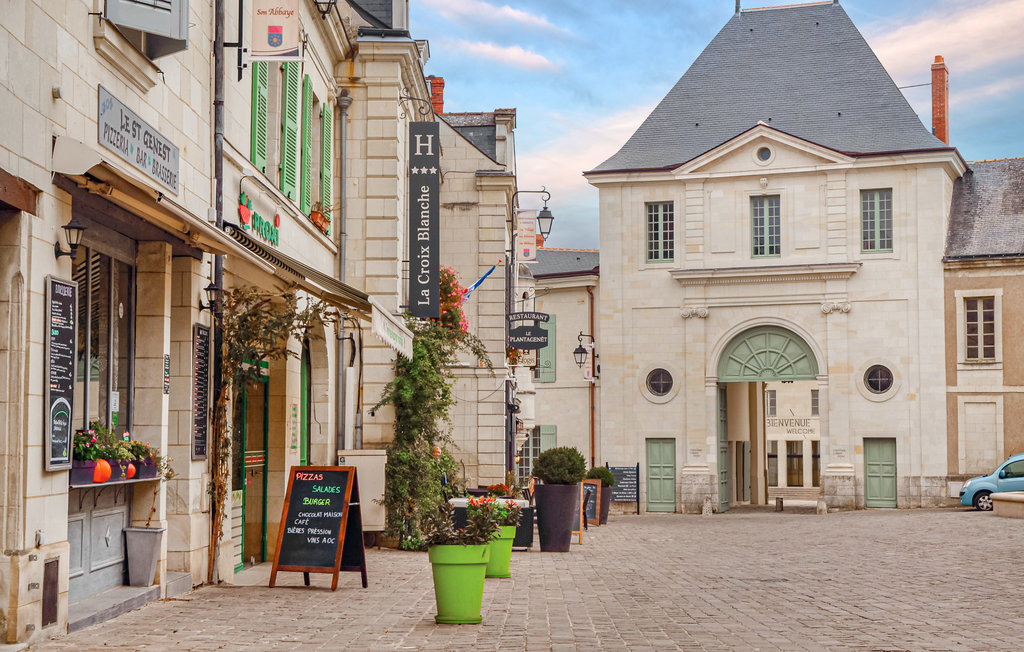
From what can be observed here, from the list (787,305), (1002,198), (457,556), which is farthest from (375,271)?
(1002,198)

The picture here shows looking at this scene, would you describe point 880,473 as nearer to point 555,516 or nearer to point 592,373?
point 592,373

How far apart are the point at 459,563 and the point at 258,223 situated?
4471 mm

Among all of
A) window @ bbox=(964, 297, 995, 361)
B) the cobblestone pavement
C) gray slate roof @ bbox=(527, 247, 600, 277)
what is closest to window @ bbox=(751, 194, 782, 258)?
window @ bbox=(964, 297, 995, 361)

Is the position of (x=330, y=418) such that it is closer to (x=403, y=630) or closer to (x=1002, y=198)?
(x=403, y=630)

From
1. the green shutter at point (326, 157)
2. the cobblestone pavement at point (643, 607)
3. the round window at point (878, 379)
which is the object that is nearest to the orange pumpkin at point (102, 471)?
the cobblestone pavement at point (643, 607)

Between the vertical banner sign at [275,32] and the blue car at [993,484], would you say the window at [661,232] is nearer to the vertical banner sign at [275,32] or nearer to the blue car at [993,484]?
the blue car at [993,484]

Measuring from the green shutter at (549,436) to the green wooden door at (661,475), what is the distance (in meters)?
3.16

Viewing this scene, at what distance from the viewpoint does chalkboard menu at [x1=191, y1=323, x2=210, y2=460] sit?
9836 mm

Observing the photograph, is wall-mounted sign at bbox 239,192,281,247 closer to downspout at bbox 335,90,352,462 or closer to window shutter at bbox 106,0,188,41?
window shutter at bbox 106,0,188,41

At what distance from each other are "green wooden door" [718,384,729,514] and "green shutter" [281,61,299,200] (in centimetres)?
2256

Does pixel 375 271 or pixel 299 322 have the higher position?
pixel 375 271

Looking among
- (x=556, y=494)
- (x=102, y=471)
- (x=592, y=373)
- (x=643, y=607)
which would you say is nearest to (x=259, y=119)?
(x=102, y=471)

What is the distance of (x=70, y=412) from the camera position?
7.36m

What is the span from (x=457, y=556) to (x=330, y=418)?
23.0 feet
